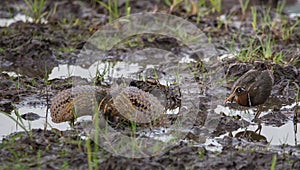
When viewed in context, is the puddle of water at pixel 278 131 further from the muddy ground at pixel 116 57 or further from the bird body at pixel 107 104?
the bird body at pixel 107 104

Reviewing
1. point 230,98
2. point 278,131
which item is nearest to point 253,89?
point 230,98

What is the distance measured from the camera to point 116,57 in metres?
7.41

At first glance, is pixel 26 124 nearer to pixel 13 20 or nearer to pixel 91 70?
pixel 91 70

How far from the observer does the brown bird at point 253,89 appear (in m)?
5.64

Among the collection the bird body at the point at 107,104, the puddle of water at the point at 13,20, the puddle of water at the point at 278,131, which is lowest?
the puddle of water at the point at 278,131

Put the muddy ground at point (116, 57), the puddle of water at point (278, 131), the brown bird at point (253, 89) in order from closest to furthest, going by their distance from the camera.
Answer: the muddy ground at point (116, 57), the puddle of water at point (278, 131), the brown bird at point (253, 89)

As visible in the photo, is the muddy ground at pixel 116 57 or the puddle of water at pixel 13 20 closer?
the muddy ground at pixel 116 57

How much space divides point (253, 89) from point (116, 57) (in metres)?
2.22

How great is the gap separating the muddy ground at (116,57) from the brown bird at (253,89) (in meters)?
0.17

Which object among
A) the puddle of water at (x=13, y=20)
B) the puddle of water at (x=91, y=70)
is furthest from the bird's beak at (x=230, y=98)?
the puddle of water at (x=13, y=20)

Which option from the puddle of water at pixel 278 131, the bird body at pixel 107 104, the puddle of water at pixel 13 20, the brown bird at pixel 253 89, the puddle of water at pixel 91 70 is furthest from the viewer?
the puddle of water at pixel 13 20

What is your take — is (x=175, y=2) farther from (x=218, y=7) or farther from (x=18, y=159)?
(x=18, y=159)

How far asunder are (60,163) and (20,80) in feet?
7.30

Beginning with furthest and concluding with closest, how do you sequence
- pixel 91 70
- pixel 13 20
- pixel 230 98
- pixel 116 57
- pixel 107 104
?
1. pixel 13 20
2. pixel 116 57
3. pixel 91 70
4. pixel 230 98
5. pixel 107 104
